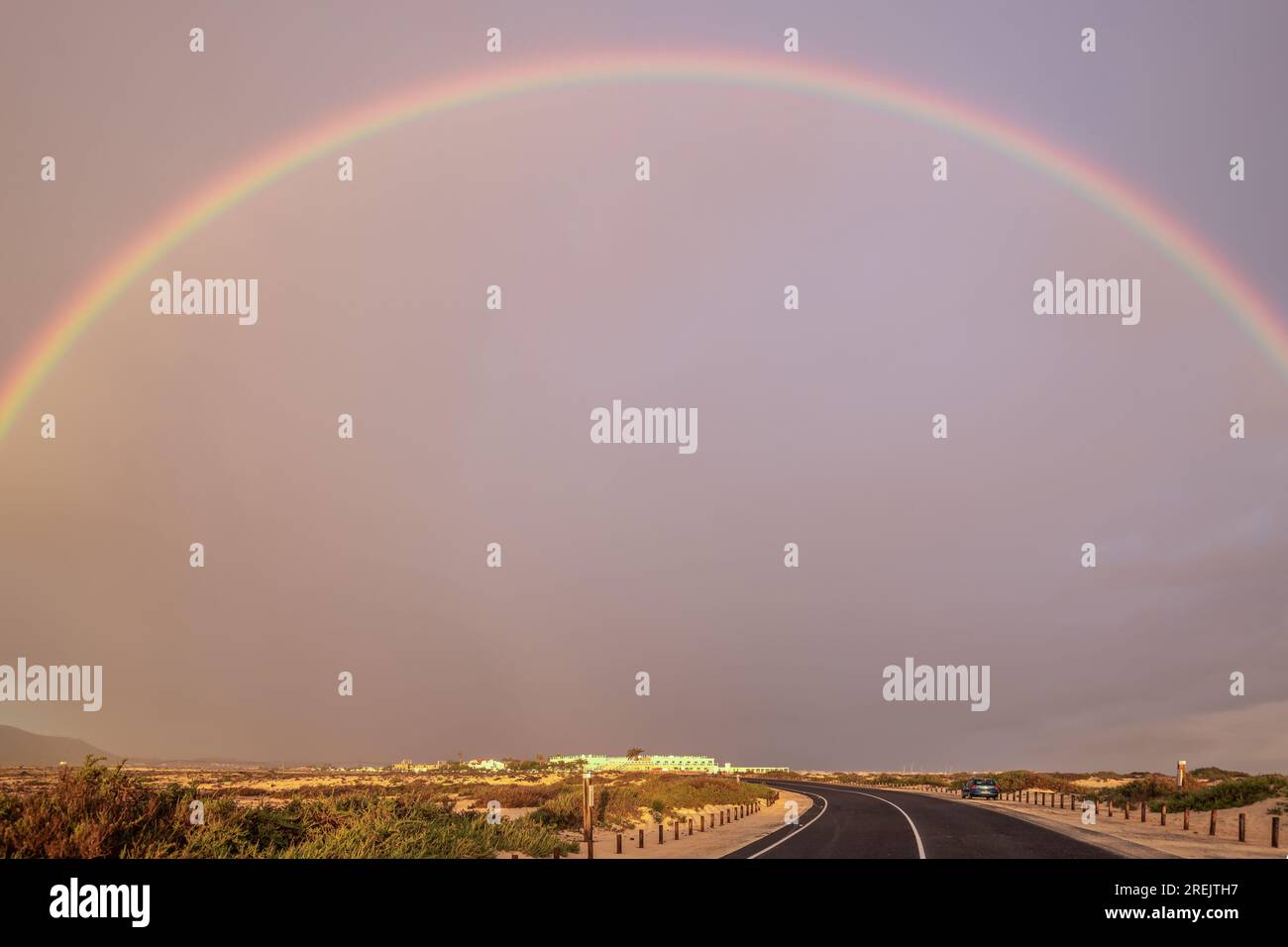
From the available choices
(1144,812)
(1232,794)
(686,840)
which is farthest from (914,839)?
(1232,794)

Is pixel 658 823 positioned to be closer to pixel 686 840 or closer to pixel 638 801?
pixel 638 801

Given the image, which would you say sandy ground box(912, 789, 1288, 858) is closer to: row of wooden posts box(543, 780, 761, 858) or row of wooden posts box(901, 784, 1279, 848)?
row of wooden posts box(901, 784, 1279, 848)

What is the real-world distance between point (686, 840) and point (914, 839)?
742 cm

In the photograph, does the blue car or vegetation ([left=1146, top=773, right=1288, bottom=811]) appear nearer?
vegetation ([left=1146, top=773, right=1288, bottom=811])

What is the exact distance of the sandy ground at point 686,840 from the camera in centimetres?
2678

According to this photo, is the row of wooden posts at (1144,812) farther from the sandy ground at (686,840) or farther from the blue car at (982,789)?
the sandy ground at (686,840)

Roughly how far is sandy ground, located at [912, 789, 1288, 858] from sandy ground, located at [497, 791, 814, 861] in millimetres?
11257

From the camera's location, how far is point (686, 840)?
3259 cm

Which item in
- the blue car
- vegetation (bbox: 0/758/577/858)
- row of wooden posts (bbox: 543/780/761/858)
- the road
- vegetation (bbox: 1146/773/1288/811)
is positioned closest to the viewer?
vegetation (bbox: 0/758/577/858)

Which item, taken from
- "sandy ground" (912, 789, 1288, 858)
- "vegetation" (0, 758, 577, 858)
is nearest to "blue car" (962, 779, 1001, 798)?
"sandy ground" (912, 789, 1288, 858)

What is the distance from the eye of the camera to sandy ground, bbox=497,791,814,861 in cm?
2678

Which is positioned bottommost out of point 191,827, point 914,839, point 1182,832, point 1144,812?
point 1144,812
